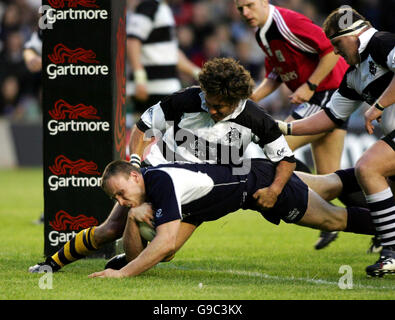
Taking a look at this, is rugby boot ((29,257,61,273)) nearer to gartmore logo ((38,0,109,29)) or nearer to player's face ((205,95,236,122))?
player's face ((205,95,236,122))

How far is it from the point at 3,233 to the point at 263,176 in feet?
10.8

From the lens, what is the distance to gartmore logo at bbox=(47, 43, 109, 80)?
6.23m

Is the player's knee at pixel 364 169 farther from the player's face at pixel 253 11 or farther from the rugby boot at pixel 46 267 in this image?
the rugby boot at pixel 46 267

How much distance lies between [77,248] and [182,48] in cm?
1087

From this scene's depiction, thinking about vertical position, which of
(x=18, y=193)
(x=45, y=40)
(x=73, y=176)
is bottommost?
(x=18, y=193)

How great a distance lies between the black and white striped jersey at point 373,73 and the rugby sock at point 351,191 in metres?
0.48

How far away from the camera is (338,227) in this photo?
5.90 m

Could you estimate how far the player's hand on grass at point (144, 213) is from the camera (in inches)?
209

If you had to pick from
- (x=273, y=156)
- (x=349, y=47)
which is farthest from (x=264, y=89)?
(x=273, y=156)

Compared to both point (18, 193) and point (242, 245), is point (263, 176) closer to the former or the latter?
point (242, 245)

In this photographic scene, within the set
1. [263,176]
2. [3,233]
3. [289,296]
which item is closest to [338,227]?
[263,176]

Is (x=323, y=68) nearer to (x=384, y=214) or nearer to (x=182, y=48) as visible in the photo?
(x=384, y=214)

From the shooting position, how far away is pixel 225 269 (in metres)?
6.00

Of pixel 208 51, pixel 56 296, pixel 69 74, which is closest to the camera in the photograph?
pixel 56 296
